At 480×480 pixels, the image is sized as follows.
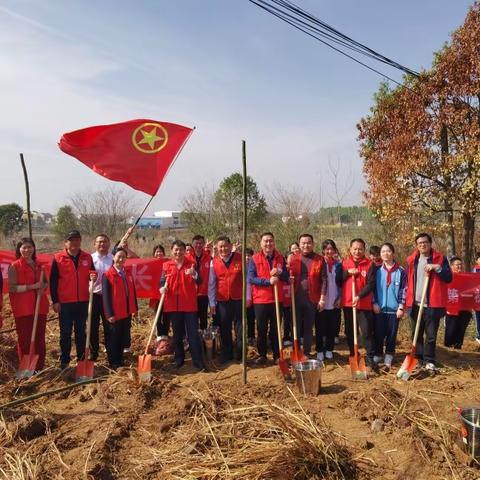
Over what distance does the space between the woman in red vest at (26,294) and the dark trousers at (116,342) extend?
895mm

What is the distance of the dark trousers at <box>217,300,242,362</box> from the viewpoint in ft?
20.7

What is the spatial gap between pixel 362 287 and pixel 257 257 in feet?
4.99

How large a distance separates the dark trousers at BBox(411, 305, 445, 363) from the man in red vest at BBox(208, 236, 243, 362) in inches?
96.9

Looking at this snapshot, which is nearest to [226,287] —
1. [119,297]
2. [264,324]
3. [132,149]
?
[264,324]

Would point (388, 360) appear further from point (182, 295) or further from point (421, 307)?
point (182, 295)

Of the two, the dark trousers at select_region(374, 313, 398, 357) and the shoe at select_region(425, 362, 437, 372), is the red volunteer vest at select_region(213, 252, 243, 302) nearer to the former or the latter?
the dark trousers at select_region(374, 313, 398, 357)

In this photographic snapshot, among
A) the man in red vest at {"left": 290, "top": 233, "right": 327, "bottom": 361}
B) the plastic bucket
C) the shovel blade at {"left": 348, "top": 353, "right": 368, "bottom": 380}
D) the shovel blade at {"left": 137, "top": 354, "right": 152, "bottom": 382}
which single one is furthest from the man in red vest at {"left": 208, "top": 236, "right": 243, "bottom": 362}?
the plastic bucket

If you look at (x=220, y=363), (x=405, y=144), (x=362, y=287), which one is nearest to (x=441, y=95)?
(x=405, y=144)

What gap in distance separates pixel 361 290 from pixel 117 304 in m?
3.34

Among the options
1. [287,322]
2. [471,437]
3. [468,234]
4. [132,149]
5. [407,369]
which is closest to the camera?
[471,437]

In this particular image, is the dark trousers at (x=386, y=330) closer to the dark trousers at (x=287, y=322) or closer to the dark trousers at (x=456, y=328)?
the dark trousers at (x=287, y=322)

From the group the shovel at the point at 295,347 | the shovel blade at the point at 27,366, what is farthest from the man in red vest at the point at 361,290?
the shovel blade at the point at 27,366

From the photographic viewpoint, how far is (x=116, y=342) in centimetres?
614

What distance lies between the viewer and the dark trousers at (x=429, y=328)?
588 cm
